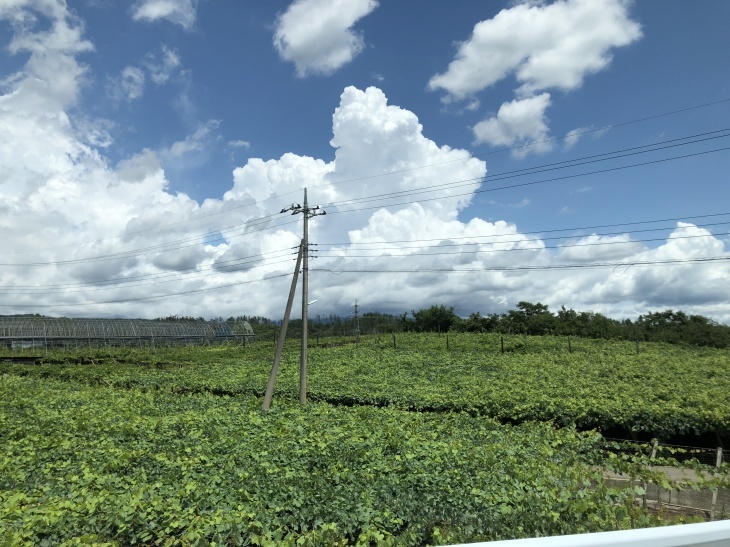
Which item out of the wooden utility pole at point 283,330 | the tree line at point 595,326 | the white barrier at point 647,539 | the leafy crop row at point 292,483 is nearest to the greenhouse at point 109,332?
the tree line at point 595,326

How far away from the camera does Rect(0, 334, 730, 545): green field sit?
5.98 meters

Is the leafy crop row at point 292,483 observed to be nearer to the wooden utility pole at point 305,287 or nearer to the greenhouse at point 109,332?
the wooden utility pole at point 305,287

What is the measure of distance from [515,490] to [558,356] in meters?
25.3

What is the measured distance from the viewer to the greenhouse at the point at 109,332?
169 feet

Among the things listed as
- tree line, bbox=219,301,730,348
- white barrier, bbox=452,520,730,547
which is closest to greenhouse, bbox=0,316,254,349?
tree line, bbox=219,301,730,348

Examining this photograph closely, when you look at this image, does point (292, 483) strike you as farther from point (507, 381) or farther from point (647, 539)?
point (507, 381)

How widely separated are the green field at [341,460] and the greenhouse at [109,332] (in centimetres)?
3622

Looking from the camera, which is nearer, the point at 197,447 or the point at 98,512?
the point at 98,512

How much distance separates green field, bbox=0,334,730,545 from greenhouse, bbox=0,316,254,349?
36.2 metres

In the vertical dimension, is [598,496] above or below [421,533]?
above

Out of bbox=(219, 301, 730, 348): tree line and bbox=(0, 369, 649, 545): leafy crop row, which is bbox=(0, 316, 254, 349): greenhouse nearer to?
bbox=(219, 301, 730, 348): tree line

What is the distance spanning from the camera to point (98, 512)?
621 centimetres

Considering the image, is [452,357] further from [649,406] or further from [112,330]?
[112,330]

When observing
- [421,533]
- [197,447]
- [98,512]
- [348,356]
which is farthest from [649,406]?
[348,356]
